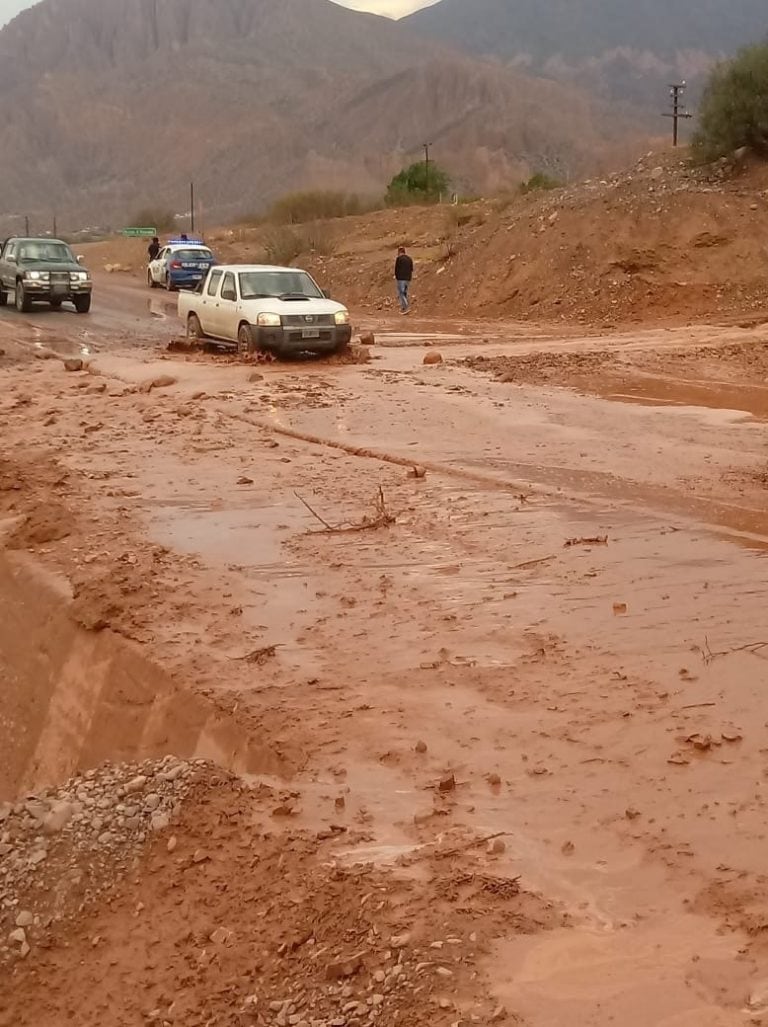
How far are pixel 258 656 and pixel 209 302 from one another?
1436cm

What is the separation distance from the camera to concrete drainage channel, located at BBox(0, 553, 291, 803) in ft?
20.1

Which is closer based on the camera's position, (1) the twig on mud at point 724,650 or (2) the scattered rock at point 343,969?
(2) the scattered rock at point 343,969

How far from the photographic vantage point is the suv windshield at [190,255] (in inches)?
1421

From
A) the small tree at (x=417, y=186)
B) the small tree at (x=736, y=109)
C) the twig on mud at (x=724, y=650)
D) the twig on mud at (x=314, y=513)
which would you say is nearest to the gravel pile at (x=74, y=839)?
the twig on mud at (x=724, y=650)

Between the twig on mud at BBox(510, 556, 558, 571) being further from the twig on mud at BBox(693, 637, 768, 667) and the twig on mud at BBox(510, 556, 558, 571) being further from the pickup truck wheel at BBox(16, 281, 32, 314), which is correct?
the pickup truck wheel at BBox(16, 281, 32, 314)

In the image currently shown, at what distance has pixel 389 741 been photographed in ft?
18.7

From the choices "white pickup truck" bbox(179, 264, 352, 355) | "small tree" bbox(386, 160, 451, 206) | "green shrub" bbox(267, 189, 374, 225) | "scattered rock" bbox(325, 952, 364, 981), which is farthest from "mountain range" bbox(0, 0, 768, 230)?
"scattered rock" bbox(325, 952, 364, 981)

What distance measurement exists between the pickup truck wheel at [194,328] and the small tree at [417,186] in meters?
38.8

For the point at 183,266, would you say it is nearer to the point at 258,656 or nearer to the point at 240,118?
the point at 258,656

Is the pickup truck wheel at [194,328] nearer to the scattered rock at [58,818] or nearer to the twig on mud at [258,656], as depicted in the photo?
the twig on mud at [258,656]

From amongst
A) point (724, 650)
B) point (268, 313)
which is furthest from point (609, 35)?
point (724, 650)

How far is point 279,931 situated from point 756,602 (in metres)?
3.97

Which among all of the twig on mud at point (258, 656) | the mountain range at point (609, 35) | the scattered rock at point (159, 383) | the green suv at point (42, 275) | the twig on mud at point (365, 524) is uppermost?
the mountain range at point (609, 35)

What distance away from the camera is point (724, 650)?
6520 mm
